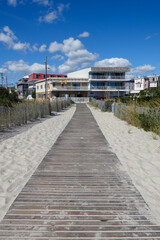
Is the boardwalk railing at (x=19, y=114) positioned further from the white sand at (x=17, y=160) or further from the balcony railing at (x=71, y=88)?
the balcony railing at (x=71, y=88)

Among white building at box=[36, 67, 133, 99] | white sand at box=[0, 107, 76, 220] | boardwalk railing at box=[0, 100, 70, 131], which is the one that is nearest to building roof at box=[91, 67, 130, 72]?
white building at box=[36, 67, 133, 99]

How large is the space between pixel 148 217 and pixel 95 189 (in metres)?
1.14

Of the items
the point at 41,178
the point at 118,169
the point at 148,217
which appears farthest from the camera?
the point at 118,169

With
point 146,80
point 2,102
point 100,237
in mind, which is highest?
point 146,80

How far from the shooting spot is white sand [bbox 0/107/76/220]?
3813mm

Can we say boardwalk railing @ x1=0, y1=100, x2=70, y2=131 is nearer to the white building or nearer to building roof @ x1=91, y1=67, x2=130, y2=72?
the white building

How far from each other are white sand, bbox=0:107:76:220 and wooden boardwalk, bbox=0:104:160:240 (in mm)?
200

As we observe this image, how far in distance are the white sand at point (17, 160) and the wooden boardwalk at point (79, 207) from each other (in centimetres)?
20

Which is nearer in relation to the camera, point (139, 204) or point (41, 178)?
point (139, 204)

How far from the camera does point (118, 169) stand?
4969 mm

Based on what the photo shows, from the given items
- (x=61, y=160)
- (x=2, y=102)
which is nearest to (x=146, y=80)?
(x=2, y=102)

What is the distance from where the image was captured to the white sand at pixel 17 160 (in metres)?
3.81

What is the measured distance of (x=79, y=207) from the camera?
10.8ft

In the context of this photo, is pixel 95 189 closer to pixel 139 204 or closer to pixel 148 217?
pixel 139 204
